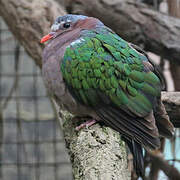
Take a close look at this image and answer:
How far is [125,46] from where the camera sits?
75.4 inches

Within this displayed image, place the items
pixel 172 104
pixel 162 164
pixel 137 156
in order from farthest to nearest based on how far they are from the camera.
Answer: pixel 162 164 → pixel 172 104 → pixel 137 156

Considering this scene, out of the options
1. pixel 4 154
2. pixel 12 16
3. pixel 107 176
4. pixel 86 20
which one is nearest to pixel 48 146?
pixel 4 154

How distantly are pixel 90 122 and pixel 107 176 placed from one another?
1.54 ft

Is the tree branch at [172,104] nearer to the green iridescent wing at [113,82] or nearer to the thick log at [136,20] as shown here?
the green iridescent wing at [113,82]

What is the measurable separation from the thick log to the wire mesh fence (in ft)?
4.45

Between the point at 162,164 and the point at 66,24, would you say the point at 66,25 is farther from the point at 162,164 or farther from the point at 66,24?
the point at 162,164

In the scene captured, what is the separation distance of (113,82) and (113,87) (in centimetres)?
2

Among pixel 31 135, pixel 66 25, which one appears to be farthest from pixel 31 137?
pixel 66 25

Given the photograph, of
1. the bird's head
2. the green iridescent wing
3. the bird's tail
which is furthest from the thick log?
the bird's tail

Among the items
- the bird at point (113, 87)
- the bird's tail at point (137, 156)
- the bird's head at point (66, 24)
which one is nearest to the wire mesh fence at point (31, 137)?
the bird's head at point (66, 24)

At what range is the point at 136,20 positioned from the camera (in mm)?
3154

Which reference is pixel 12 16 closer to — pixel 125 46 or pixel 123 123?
pixel 125 46

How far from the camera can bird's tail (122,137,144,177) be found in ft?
5.73

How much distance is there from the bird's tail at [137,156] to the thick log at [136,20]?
1.44 m
